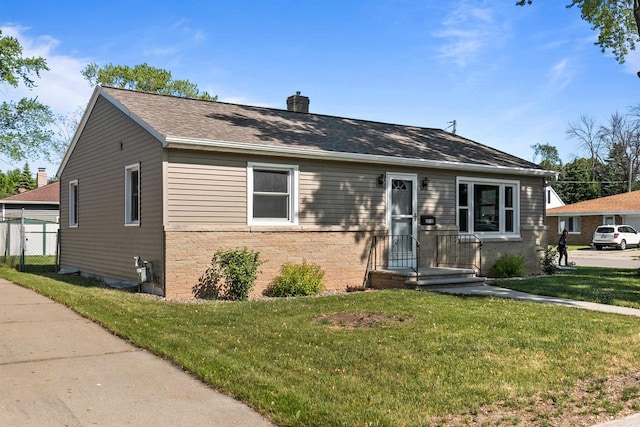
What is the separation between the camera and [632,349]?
6.62 m

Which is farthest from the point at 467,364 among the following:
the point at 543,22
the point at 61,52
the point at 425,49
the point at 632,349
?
the point at 61,52

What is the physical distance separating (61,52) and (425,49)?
1688cm

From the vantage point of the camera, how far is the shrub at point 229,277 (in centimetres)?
1100

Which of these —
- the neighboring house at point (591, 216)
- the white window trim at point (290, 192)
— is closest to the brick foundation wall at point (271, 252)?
the white window trim at point (290, 192)

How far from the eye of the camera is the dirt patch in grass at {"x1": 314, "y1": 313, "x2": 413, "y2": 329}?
793cm

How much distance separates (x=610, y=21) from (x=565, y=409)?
17.5 metres

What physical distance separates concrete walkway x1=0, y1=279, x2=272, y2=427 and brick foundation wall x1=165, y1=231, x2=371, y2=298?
11.1 feet

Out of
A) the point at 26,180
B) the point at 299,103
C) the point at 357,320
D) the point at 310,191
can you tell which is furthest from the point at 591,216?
the point at 26,180

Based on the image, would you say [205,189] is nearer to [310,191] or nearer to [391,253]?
[310,191]

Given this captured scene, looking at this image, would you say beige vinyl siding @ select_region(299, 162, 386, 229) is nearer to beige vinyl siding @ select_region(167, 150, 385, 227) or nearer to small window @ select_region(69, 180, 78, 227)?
beige vinyl siding @ select_region(167, 150, 385, 227)

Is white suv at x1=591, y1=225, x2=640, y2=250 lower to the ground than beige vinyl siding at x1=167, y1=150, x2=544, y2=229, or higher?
lower

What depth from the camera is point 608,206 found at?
4072 centimetres

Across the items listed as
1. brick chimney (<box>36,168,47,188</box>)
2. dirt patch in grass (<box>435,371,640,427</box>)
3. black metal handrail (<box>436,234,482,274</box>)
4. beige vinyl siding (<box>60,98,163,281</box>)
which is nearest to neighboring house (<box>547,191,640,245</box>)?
black metal handrail (<box>436,234,482,274</box>)

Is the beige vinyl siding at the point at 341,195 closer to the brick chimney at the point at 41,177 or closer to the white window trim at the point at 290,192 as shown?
the white window trim at the point at 290,192
